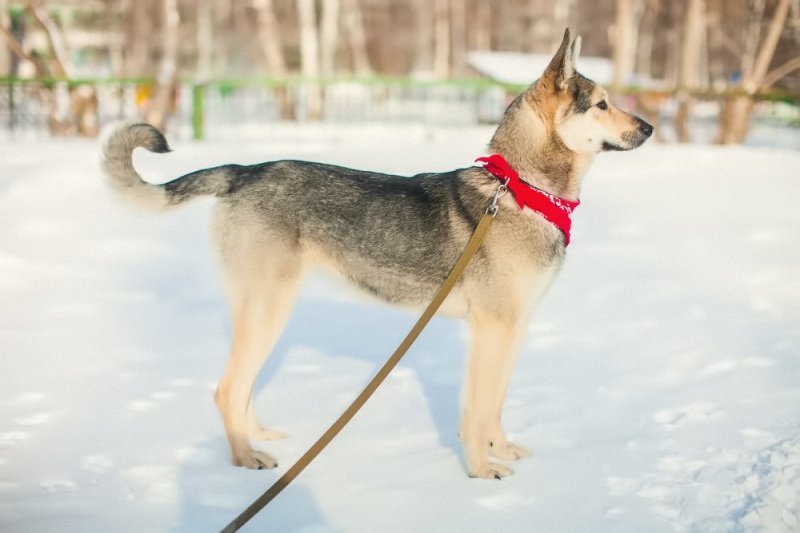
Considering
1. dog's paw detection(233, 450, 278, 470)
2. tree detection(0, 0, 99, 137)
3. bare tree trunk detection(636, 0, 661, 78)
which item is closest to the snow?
A: bare tree trunk detection(636, 0, 661, 78)

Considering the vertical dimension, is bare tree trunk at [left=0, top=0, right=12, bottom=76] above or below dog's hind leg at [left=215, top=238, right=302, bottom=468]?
above

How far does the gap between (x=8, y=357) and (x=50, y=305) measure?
1.33m

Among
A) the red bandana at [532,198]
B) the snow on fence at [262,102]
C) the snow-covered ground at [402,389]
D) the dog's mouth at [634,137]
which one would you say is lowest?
the snow-covered ground at [402,389]

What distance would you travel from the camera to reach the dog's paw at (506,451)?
362 centimetres

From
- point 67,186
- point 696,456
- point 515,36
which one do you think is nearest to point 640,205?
A: point 696,456

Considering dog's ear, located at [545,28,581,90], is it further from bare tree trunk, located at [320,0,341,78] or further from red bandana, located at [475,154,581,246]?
bare tree trunk, located at [320,0,341,78]

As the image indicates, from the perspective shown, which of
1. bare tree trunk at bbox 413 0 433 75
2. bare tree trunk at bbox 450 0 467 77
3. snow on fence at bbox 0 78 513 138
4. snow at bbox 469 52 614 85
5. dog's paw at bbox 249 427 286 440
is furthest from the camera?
bare tree trunk at bbox 413 0 433 75

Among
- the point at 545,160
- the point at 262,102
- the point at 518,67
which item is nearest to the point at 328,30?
the point at 518,67

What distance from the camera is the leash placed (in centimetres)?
264

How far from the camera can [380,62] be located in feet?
137

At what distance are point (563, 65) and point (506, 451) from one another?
6.00 feet

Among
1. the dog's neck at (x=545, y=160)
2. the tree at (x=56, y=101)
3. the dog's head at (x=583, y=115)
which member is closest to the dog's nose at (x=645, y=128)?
the dog's head at (x=583, y=115)

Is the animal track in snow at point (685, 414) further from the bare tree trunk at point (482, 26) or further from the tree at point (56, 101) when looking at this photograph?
the bare tree trunk at point (482, 26)

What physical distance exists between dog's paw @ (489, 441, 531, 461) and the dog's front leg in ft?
0.55
